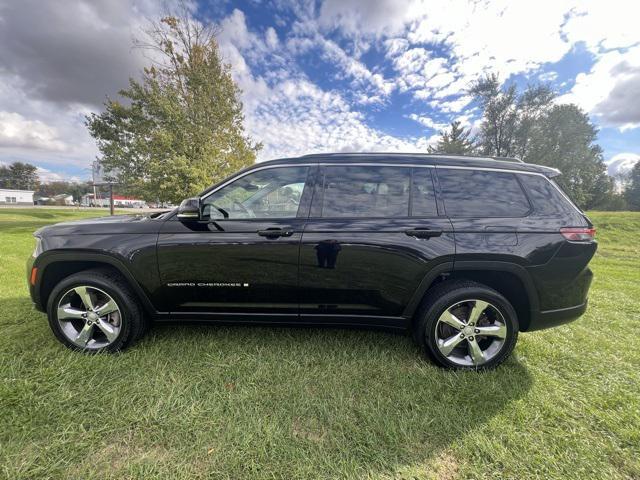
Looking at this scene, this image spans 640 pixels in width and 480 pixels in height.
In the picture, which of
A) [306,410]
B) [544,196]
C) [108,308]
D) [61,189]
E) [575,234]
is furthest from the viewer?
[61,189]

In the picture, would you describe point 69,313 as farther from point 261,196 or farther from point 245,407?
point 261,196

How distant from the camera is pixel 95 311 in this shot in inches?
101

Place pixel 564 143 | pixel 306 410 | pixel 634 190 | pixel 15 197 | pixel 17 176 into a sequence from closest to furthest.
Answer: pixel 306 410
pixel 564 143
pixel 634 190
pixel 15 197
pixel 17 176

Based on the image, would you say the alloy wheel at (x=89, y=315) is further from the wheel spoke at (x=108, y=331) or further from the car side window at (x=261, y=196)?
the car side window at (x=261, y=196)

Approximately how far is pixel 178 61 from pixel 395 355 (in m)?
14.6

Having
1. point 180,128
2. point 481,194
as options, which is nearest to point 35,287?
point 481,194

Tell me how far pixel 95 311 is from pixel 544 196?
13.1 feet

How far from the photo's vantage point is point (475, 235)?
2371mm

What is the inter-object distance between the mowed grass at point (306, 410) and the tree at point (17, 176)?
11755 centimetres

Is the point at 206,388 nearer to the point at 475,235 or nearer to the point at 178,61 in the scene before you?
the point at 475,235

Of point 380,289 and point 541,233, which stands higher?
point 541,233

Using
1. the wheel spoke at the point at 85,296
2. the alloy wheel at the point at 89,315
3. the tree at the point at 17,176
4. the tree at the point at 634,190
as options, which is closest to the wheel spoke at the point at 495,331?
the alloy wheel at the point at 89,315

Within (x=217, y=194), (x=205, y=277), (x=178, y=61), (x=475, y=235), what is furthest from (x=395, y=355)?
(x=178, y=61)

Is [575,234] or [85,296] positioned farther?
[85,296]
